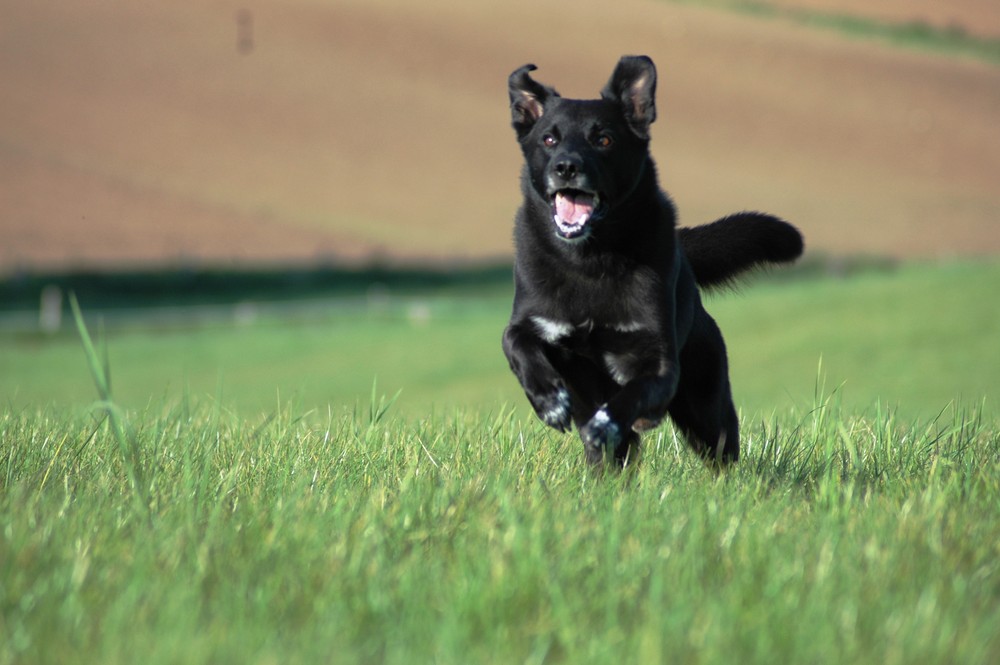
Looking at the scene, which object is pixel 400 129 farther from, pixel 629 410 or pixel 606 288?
pixel 629 410

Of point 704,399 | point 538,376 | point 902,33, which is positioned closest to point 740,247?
point 704,399

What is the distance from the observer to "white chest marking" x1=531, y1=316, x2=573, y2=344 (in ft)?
16.8

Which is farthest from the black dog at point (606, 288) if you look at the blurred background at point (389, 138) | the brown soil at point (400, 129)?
the brown soil at point (400, 129)

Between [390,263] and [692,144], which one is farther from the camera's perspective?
[692,144]

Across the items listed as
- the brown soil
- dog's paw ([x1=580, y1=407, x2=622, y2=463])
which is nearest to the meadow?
dog's paw ([x1=580, y1=407, x2=622, y2=463])

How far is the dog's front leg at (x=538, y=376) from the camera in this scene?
4922 mm

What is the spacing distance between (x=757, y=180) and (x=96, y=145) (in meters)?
31.8

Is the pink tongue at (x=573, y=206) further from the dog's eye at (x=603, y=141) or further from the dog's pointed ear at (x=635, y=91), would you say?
the dog's pointed ear at (x=635, y=91)

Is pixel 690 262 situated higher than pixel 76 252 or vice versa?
pixel 690 262

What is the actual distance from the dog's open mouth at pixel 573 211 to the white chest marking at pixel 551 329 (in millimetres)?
385

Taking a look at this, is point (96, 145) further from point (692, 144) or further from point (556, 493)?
point (556, 493)

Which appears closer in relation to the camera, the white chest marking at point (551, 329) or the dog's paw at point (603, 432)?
the dog's paw at point (603, 432)

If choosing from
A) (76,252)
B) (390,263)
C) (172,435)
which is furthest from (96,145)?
(172,435)

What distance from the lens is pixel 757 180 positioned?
57.4 m
